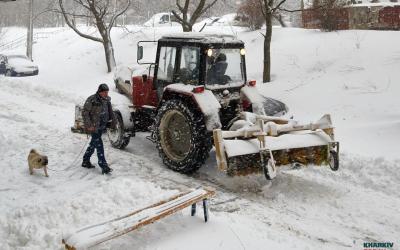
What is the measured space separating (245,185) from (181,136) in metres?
1.48

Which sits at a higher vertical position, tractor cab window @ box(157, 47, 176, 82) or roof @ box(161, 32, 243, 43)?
roof @ box(161, 32, 243, 43)

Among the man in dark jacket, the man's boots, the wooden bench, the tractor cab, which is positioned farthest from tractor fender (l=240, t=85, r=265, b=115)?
the man's boots

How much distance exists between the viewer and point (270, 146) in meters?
6.42

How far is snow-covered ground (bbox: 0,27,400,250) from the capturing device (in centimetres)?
504

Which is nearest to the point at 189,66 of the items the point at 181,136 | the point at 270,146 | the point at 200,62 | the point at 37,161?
the point at 200,62

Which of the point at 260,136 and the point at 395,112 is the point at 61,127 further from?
the point at 395,112

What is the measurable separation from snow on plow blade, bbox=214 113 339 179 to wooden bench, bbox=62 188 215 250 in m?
1.05

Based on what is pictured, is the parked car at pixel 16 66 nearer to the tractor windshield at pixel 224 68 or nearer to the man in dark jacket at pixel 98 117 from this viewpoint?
the man in dark jacket at pixel 98 117

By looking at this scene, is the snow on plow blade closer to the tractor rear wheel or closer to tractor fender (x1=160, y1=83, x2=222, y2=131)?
tractor fender (x1=160, y1=83, x2=222, y2=131)

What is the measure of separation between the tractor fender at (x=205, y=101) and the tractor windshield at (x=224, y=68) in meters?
0.39

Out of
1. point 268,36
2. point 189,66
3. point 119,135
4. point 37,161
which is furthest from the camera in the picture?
point 268,36

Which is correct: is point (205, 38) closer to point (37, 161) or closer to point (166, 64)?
point (166, 64)

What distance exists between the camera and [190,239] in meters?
4.88

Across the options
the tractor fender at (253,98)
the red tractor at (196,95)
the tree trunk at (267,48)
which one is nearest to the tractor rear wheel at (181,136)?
the red tractor at (196,95)
